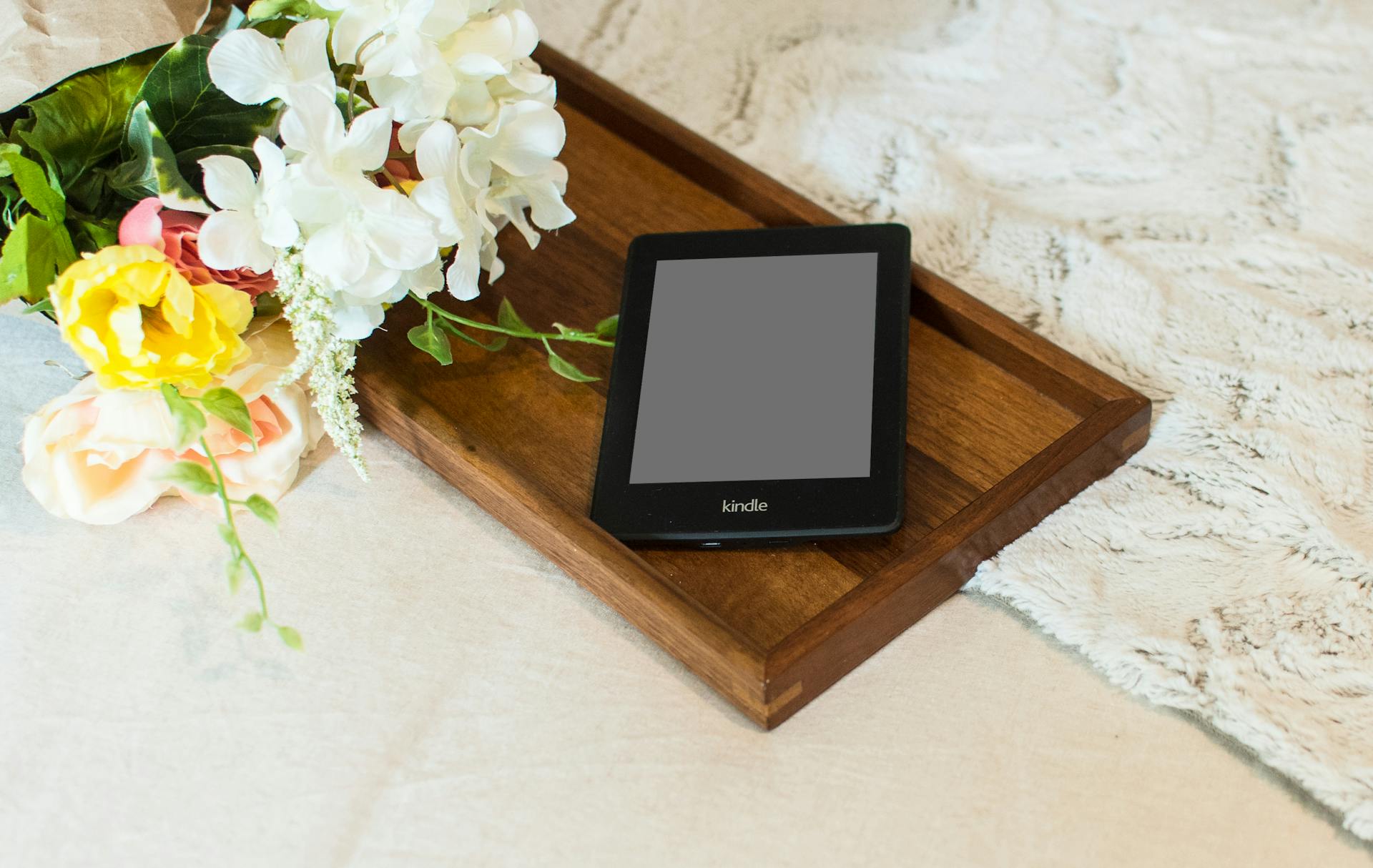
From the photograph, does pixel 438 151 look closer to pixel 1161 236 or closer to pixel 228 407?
pixel 228 407

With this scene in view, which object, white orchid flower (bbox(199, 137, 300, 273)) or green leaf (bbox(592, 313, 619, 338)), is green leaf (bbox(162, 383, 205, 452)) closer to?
white orchid flower (bbox(199, 137, 300, 273))

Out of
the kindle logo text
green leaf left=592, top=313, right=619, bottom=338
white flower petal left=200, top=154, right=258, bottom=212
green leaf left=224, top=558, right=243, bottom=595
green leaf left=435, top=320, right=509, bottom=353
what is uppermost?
white flower petal left=200, top=154, right=258, bottom=212

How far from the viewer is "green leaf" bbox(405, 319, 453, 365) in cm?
59

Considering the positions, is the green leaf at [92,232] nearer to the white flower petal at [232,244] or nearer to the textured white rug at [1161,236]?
the white flower petal at [232,244]

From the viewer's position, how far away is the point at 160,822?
502 millimetres

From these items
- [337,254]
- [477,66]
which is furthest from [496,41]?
[337,254]

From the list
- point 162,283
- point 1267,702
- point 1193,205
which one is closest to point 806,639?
point 1267,702

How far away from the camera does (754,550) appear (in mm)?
564

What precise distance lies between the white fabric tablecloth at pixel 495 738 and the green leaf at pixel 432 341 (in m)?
0.08

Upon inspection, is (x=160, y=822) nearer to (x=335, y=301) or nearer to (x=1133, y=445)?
(x=335, y=301)

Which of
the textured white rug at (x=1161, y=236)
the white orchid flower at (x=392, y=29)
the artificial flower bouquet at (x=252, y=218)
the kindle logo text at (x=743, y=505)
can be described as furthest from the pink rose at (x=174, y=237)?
the textured white rug at (x=1161, y=236)

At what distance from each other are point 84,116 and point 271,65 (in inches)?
4.9

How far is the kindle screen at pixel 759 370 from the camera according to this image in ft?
1.89

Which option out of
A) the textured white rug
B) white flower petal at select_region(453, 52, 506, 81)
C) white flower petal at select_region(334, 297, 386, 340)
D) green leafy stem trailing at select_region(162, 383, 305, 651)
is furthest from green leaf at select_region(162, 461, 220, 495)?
the textured white rug
